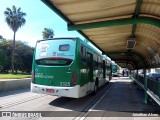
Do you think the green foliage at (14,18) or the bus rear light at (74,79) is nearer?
the bus rear light at (74,79)

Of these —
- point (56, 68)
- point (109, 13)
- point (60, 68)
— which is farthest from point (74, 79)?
point (109, 13)

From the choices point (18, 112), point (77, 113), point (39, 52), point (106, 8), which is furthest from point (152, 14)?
point (18, 112)

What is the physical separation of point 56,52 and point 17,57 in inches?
2514

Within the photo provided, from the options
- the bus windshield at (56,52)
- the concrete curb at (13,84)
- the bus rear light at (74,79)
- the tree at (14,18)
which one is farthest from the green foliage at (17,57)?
the bus rear light at (74,79)

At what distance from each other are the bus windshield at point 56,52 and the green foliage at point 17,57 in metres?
61.0

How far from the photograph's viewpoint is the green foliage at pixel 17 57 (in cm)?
7050

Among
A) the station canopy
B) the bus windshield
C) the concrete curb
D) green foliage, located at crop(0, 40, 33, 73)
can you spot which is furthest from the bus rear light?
green foliage, located at crop(0, 40, 33, 73)

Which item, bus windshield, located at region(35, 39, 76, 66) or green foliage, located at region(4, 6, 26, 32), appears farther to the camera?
green foliage, located at region(4, 6, 26, 32)

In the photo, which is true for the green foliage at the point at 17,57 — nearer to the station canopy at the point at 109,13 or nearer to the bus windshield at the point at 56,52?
the bus windshield at the point at 56,52

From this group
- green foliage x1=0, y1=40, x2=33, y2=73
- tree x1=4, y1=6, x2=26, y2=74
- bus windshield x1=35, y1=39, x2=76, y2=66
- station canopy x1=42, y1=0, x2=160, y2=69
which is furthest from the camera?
green foliage x1=0, y1=40, x2=33, y2=73

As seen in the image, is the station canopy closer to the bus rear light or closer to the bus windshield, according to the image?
the bus windshield

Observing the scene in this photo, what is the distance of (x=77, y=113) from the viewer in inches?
378

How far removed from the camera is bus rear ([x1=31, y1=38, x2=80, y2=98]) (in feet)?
35.3

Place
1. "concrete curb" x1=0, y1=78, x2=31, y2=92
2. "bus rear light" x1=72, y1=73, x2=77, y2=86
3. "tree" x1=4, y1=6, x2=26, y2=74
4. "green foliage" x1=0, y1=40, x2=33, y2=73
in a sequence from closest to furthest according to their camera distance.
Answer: "bus rear light" x1=72, y1=73, x2=77, y2=86 → "concrete curb" x1=0, y1=78, x2=31, y2=92 → "tree" x1=4, y1=6, x2=26, y2=74 → "green foliage" x1=0, y1=40, x2=33, y2=73
